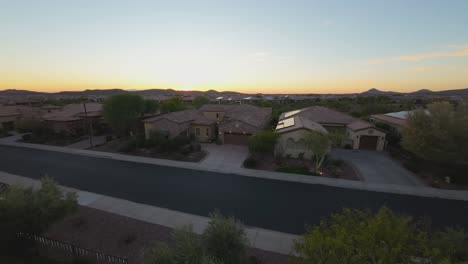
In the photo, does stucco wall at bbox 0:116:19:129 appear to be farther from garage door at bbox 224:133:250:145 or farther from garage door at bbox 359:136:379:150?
garage door at bbox 359:136:379:150

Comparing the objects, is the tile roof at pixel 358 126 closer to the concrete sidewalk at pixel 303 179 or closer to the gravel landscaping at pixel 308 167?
the gravel landscaping at pixel 308 167

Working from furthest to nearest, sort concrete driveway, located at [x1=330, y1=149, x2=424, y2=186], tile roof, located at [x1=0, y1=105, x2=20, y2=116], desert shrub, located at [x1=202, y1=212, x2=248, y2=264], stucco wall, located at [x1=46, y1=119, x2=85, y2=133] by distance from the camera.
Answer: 1. tile roof, located at [x1=0, y1=105, x2=20, y2=116]
2. stucco wall, located at [x1=46, y1=119, x2=85, y2=133]
3. concrete driveway, located at [x1=330, y1=149, x2=424, y2=186]
4. desert shrub, located at [x1=202, y1=212, x2=248, y2=264]

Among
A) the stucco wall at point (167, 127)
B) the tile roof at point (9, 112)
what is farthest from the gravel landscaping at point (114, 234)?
the tile roof at point (9, 112)

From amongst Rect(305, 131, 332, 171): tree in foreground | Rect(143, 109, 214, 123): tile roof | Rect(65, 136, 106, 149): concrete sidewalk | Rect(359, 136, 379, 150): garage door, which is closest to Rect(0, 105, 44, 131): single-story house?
Rect(65, 136, 106, 149): concrete sidewalk

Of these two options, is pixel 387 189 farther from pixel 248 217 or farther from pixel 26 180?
pixel 26 180

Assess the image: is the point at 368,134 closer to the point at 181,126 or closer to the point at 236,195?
the point at 236,195

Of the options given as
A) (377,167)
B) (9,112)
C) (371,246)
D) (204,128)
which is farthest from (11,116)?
(377,167)
